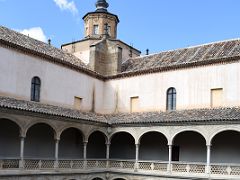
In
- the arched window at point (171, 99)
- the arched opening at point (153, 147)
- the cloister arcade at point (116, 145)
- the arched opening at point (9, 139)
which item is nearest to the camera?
the arched opening at point (9, 139)

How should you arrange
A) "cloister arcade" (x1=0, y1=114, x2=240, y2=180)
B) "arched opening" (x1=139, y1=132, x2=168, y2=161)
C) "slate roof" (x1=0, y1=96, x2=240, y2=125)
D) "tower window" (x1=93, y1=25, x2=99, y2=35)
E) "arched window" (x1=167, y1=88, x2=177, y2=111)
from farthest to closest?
"tower window" (x1=93, y1=25, x2=99, y2=35)
"arched window" (x1=167, y1=88, x2=177, y2=111)
"arched opening" (x1=139, y1=132, x2=168, y2=161)
"cloister arcade" (x1=0, y1=114, x2=240, y2=180)
"slate roof" (x1=0, y1=96, x2=240, y2=125)

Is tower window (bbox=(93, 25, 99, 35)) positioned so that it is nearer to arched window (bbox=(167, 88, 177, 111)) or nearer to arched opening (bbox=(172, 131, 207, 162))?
arched window (bbox=(167, 88, 177, 111))

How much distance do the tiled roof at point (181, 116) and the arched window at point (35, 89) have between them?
542 cm

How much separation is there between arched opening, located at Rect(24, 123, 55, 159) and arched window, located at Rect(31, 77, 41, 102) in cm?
178

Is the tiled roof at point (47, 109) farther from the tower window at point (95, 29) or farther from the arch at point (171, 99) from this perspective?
the tower window at point (95, 29)

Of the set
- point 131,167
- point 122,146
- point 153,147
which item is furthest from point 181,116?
point 122,146

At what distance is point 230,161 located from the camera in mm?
23406

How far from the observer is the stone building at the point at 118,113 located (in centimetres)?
2214

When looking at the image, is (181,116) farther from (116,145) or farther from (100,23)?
(100,23)

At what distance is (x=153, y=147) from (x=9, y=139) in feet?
32.8

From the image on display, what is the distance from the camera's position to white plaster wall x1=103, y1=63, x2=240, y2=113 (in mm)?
24578

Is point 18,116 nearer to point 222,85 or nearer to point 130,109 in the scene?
point 130,109

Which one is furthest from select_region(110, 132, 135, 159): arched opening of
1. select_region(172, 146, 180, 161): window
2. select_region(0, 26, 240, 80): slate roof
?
select_region(0, 26, 240, 80): slate roof

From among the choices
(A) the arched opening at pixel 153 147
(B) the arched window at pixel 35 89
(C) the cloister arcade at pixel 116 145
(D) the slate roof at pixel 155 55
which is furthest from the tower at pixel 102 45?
(B) the arched window at pixel 35 89
